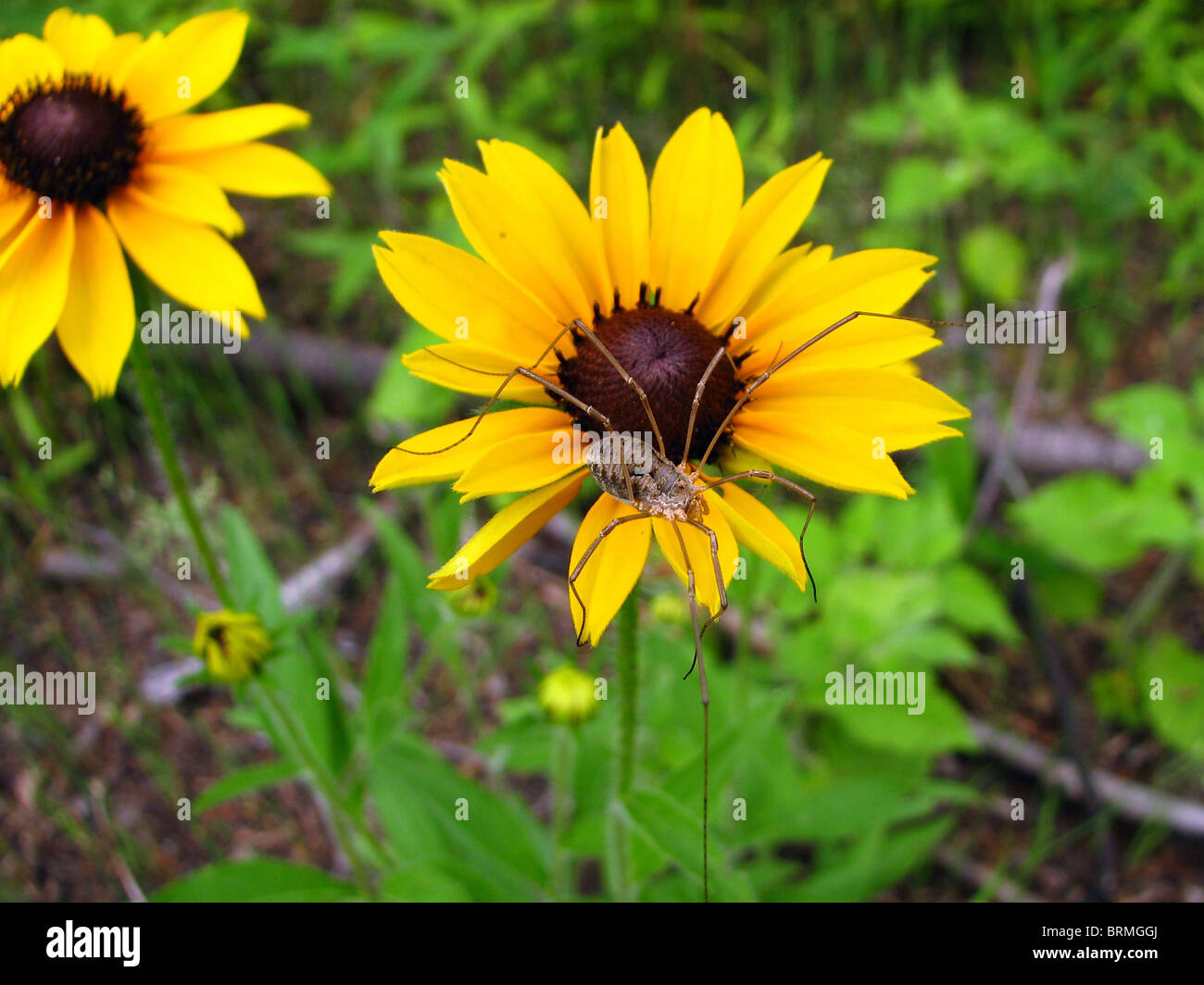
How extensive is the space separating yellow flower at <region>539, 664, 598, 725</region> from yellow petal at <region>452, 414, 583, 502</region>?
72 cm

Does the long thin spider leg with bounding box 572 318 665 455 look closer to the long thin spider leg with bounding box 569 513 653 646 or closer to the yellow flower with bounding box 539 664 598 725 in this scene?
the long thin spider leg with bounding box 569 513 653 646

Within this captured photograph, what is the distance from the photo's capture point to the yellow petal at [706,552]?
1266 mm

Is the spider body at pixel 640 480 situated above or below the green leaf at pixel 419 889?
above

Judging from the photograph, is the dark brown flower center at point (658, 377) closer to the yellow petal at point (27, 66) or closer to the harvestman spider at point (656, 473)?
the harvestman spider at point (656, 473)

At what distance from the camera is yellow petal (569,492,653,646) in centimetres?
124

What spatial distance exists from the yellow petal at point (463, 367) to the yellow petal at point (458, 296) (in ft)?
0.06

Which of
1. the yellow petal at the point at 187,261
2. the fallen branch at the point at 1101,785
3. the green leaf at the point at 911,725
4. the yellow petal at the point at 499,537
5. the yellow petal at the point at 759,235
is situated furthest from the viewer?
the fallen branch at the point at 1101,785

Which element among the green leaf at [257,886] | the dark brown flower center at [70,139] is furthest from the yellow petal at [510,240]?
the green leaf at [257,886]

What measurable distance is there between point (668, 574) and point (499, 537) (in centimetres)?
106

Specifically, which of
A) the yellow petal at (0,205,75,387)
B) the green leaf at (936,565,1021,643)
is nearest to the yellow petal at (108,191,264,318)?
the yellow petal at (0,205,75,387)

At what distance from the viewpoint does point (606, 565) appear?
1290 millimetres

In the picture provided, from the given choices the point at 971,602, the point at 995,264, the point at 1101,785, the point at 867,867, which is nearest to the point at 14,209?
the point at 867,867

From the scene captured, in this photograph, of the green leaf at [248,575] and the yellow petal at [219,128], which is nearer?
the yellow petal at [219,128]
